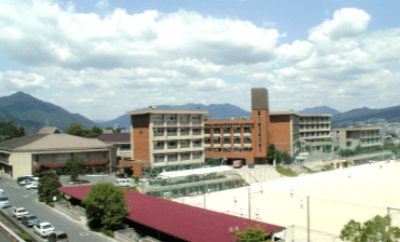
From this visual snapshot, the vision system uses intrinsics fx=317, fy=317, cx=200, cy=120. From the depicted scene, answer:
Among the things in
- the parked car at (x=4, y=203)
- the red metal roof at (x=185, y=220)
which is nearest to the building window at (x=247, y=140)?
A: the red metal roof at (x=185, y=220)

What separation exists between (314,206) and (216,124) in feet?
162

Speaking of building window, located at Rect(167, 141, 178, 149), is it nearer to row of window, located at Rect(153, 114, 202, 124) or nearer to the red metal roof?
row of window, located at Rect(153, 114, 202, 124)

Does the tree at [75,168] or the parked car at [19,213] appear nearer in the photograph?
the parked car at [19,213]

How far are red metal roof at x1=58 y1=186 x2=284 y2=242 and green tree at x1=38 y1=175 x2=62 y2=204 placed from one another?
1270cm

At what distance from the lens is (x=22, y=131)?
119m

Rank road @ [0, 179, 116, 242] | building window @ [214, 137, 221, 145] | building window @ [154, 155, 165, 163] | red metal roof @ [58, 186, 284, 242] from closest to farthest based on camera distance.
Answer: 1. red metal roof @ [58, 186, 284, 242]
2. road @ [0, 179, 116, 242]
3. building window @ [154, 155, 165, 163]
4. building window @ [214, 137, 221, 145]

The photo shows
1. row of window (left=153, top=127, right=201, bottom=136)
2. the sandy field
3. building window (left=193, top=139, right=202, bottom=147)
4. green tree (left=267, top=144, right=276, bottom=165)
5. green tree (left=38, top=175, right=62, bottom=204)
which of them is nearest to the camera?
the sandy field

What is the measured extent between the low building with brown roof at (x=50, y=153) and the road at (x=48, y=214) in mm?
7818

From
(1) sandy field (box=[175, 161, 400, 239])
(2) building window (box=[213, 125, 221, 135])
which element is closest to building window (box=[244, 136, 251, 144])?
(2) building window (box=[213, 125, 221, 135])

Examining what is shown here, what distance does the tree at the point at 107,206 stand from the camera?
2878 cm

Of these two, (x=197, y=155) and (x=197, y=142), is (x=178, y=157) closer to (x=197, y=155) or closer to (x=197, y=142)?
(x=197, y=155)

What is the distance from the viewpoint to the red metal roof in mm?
22953

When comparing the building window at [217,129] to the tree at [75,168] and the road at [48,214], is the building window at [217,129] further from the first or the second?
the road at [48,214]

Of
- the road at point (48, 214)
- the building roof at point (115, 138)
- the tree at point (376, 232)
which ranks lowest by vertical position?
the road at point (48, 214)
